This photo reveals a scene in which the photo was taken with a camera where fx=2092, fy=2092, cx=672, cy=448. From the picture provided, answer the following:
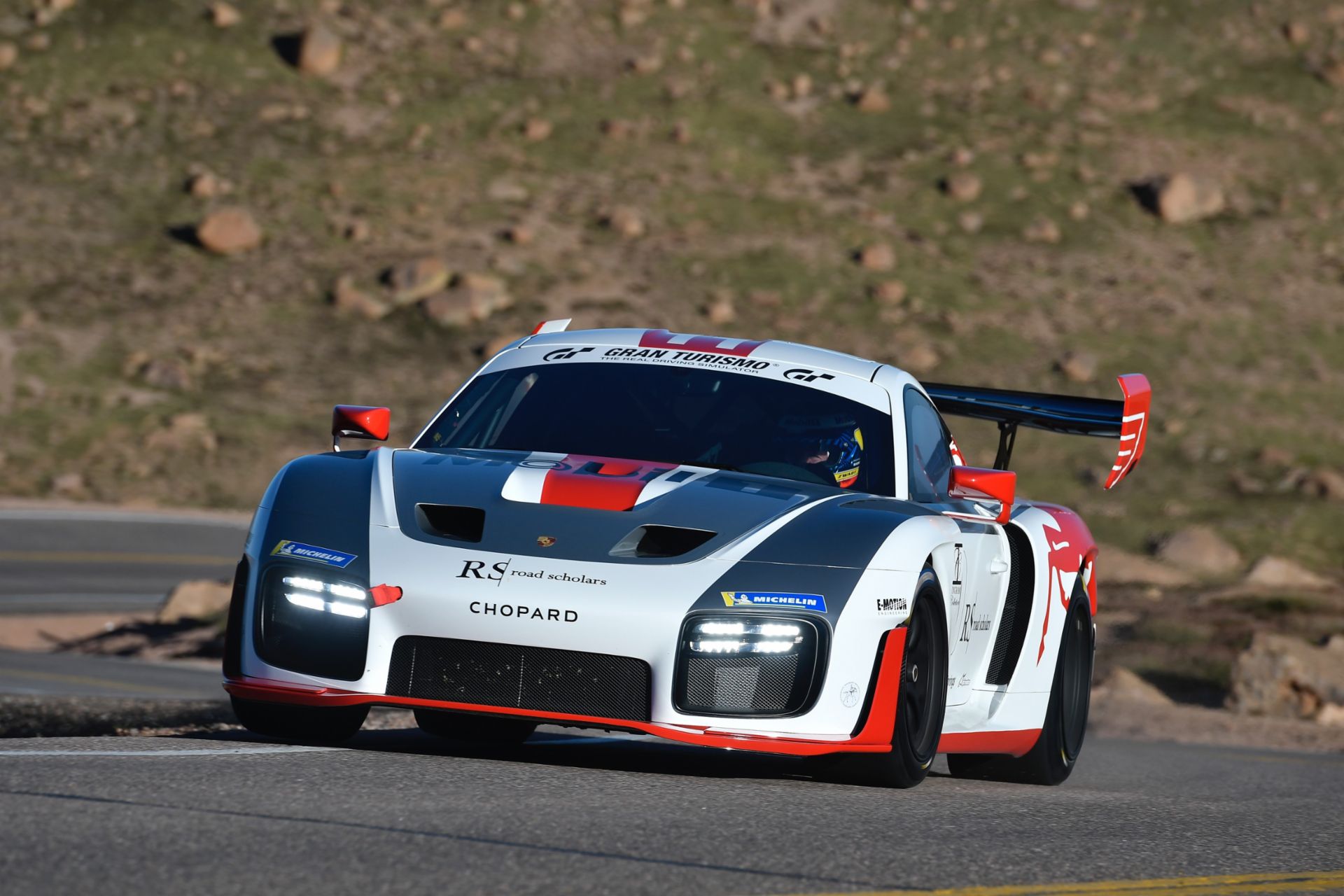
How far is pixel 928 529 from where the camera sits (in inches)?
273

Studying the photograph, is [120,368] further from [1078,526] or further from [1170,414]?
[1078,526]

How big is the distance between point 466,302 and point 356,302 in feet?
6.97

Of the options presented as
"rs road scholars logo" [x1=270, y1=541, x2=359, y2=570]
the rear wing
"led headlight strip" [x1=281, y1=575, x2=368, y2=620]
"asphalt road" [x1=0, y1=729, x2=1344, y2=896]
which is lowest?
"asphalt road" [x1=0, y1=729, x2=1344, y2=896]

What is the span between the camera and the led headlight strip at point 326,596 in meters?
6.41

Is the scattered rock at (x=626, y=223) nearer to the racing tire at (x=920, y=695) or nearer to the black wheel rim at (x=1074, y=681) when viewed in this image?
the black wheel rim at (x=1074, y=681)

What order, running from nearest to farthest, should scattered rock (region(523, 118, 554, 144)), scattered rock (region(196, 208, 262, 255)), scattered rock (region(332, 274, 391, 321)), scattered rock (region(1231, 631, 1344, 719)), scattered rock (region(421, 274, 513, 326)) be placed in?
scattered rock (region(1231, 631, 1344, 719))
scattered rock (region(421, 274, 513, 326))
scattered rock (region(332, 274, 391, 321))
scattered rock (region(196, 208, 262, 255))
scattered rock (region(523, 118, 554, 144))

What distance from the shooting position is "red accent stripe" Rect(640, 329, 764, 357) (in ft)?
26.5

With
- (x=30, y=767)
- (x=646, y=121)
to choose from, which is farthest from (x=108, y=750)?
(x=646, y=121)

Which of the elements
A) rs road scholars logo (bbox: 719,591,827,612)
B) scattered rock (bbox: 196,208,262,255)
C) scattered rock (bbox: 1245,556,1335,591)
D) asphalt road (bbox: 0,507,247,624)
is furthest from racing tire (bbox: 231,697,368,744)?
scattered rock (bbox: 196,208,262,255)

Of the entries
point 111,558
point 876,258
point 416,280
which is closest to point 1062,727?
point 111,558

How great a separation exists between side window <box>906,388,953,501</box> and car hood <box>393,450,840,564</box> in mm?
860

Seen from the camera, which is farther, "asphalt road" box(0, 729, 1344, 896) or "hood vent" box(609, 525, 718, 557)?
"hood vent" box(609, 525, 718, 557)

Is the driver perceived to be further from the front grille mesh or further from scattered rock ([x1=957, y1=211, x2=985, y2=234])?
scattered rock ([x1=957, y1=211, x2=985, y2=234])

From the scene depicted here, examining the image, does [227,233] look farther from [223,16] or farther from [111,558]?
[111,558]
